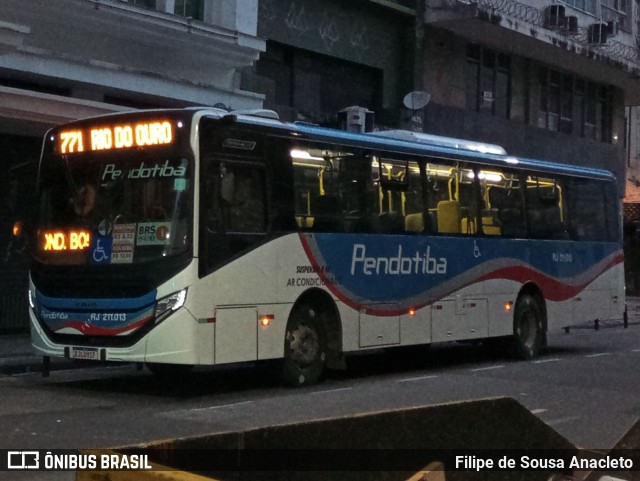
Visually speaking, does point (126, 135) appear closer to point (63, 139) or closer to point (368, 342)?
point (63, 139)

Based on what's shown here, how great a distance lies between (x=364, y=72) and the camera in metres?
26.5

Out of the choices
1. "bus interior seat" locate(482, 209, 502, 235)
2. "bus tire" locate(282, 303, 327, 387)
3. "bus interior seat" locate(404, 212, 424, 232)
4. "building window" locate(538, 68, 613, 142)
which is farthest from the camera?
"building window" locate(538, 68, 613, 142)

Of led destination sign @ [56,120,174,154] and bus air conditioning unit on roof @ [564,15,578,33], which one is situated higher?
bus air conditioning unit on roof @ [564,15,578,33]

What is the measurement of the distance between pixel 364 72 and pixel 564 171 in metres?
8.27

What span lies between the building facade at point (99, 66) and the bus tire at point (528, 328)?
23.3ft

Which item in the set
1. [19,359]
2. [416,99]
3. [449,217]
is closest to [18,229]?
[19,359]

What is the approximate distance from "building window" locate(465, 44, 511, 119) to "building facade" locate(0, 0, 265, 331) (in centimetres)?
952

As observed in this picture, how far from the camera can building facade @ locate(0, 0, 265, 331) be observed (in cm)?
1738

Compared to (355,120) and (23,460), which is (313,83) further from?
(23,460)

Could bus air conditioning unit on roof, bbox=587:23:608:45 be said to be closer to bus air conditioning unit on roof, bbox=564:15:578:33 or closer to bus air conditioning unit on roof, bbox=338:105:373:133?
bus air conditioning unit on roof, bbox=564:15:578:33

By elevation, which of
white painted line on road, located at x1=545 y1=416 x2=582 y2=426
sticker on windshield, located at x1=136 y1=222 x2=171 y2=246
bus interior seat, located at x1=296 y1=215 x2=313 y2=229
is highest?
bus interior seat, located at x1=296 y1=215 x2=313 y2=229

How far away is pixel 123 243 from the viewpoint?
12430 millimetres

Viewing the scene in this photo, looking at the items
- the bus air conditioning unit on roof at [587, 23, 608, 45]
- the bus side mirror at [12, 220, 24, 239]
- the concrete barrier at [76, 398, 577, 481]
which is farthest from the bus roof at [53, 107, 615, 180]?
the bus air conditioning unit on roof at [587, 23, 608, 45]

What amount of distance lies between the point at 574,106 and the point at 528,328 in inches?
683
